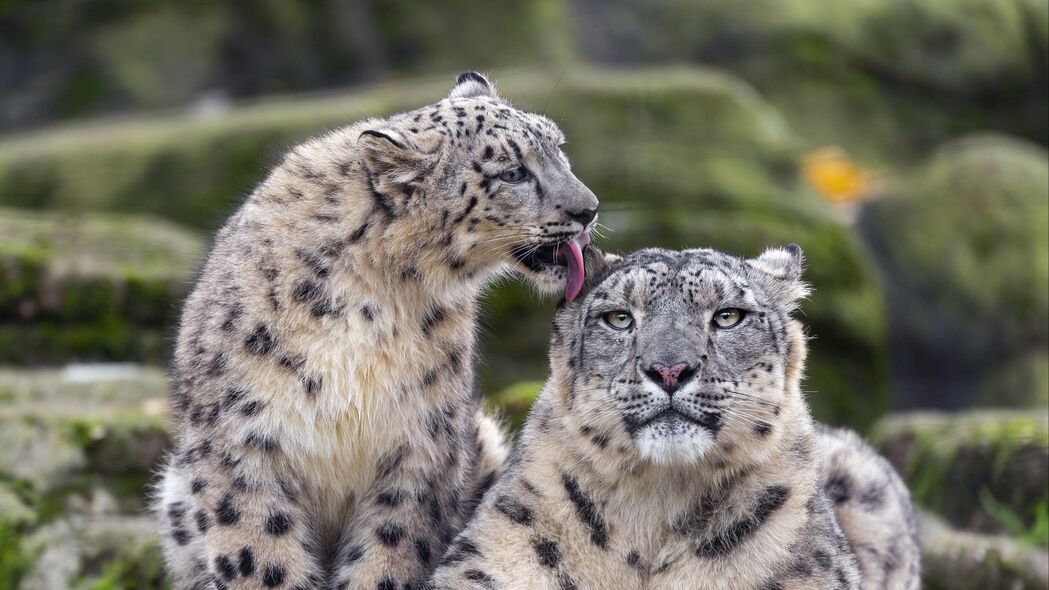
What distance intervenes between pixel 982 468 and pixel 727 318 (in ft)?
10.1

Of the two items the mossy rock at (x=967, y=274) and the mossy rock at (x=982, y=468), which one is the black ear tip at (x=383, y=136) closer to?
the mossy rock at (x=982, y=468)

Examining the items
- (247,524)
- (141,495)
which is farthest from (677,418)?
(141,495)

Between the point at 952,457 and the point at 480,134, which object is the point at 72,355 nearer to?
the point at 480,134

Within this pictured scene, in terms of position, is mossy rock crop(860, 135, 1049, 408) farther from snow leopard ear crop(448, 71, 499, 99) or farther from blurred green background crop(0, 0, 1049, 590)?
snow leopard ear crop(448, 71, 499, 99)

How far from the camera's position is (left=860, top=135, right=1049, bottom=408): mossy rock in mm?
12492

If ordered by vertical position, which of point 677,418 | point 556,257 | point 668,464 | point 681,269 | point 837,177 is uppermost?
point 837,177

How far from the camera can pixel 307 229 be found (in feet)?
16.2

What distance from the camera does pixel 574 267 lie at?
482cm

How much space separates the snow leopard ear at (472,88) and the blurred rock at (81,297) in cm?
332

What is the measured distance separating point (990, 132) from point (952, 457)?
1158 cm

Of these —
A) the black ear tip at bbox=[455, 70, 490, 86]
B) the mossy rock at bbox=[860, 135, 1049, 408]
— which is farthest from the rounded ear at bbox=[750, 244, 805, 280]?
the mossy rock at bbox=[860, 135, 1049, 408]

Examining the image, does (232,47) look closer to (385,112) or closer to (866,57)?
(385,112)

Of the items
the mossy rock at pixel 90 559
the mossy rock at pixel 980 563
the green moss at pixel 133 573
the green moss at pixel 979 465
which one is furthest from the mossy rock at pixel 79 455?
the green moss at pixel 979 465

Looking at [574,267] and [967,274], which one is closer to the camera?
[574,267]
